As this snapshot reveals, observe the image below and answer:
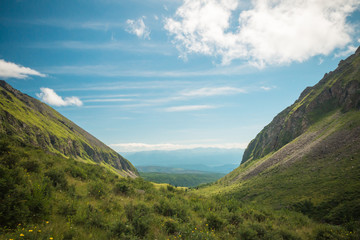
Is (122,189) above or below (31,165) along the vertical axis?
below

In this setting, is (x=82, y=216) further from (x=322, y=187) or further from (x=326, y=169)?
(x=326, y=169)

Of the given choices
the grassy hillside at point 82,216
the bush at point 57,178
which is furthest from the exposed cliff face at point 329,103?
the bush at point 57,178

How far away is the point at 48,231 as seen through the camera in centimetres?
734

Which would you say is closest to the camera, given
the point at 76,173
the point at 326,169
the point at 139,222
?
the point at 139,222

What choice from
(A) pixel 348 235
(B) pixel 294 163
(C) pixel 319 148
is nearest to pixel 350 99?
(C) pixel 319 148

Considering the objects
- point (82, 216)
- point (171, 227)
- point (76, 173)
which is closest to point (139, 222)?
point (171, 227)

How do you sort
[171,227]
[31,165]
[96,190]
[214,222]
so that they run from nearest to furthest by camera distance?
1. [171,227]
2. [214,222]
3. [31,165]
4. [96,190]

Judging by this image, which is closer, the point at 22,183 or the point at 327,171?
the point at 22,183

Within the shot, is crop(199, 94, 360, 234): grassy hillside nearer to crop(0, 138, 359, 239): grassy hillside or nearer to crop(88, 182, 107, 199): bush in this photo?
crop(0, 138, 359, 239): grassy hillside

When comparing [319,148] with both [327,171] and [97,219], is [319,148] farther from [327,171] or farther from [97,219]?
[97,219]

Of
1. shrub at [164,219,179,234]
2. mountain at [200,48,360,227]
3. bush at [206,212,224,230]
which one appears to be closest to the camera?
shrub at [164,219,179,234]

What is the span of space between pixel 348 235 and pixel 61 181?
73.0 ft

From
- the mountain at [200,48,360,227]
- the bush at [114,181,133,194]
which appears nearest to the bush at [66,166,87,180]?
the bush at [114,181,133,194]

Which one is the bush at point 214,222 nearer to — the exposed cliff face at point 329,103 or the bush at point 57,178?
the bush at point 57,178
